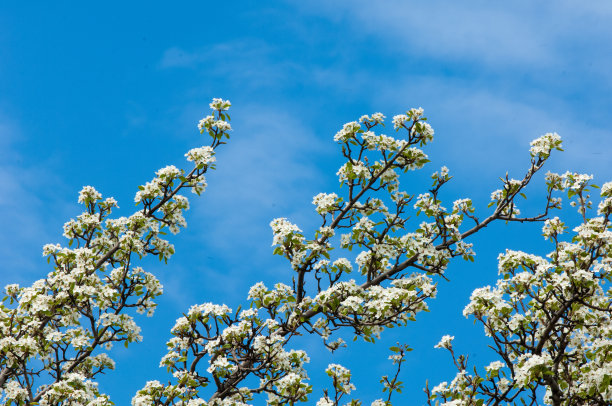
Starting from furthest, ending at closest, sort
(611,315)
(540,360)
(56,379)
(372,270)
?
(372,270) < (56,379) < (611,315) < (540,360)

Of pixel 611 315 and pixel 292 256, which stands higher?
pixel 292 256

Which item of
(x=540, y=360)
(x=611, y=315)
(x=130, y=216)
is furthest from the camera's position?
(x=130, y=216)

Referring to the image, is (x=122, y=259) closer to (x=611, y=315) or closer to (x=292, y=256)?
(x=292, y=256)

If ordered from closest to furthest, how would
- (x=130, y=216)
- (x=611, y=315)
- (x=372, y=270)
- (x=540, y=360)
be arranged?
(x=540, y=360) < (x=611, y=315) < (x=372, y=270) < (x=130, y=216)

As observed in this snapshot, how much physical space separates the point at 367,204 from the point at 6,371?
8.53 meters

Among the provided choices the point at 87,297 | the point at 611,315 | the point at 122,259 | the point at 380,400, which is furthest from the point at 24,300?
the point at 611,315

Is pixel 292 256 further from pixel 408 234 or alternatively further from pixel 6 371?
pixel 6 371

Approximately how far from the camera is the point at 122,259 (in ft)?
51.5

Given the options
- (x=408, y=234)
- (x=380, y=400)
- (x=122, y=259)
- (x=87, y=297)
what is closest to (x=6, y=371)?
(x=87, y=297)

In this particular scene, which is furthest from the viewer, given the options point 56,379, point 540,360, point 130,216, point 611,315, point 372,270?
point 130,216

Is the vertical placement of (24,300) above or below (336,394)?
above

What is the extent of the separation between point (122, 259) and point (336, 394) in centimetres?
652

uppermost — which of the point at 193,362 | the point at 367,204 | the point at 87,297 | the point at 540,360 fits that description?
the point at 367,204

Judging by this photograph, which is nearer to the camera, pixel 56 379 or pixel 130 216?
pixel 56 379
